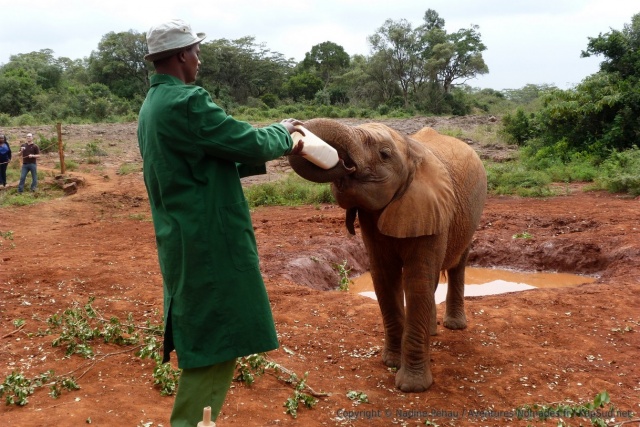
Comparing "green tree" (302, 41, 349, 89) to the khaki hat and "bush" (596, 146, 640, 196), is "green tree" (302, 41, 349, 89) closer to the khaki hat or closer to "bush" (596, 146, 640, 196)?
"bush" (596, 146, 640, 196)

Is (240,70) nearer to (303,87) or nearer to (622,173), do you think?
(303,87)

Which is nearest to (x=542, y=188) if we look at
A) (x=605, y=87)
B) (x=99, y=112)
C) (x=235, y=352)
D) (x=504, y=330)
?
(x=605, y=87)

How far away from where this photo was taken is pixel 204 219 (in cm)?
286

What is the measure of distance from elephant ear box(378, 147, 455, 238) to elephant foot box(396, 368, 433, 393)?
1.12 metres

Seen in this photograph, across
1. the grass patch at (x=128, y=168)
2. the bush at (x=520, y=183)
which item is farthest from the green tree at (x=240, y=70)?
the bush at (x=520, y=183)

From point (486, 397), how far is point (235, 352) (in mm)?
2591

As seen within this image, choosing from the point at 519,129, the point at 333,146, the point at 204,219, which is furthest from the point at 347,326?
the point at 519,129

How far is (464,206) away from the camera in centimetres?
542

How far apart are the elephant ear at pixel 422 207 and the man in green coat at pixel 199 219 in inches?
67.0

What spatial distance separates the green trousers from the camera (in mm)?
2953

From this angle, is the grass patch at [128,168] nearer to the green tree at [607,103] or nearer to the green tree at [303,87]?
the green tree at [607,103]

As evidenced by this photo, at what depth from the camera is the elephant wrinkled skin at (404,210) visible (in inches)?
168

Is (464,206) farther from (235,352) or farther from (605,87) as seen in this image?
(605,87)

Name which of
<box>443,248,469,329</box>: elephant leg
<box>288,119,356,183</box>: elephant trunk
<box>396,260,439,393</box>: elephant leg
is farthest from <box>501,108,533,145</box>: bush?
<box>288,119,356,183</box>: elephant trunk
